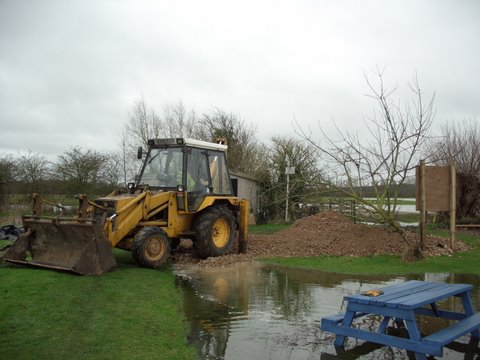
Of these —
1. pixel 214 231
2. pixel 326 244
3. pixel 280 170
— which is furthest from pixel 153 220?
pixel 280 170

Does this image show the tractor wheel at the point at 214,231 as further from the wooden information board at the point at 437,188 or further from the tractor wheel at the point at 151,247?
the wooden information board at the point at 437,188

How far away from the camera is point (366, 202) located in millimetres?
12492

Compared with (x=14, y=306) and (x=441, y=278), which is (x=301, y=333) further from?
(x=441, y=278)

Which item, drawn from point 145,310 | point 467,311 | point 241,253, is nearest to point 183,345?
point 145,310

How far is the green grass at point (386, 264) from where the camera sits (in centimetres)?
1036

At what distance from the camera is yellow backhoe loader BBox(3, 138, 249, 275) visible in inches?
349

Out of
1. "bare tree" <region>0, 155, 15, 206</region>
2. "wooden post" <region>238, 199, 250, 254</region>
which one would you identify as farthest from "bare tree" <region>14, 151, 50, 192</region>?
"wooden post" <region>238, 199, 250, 254</region>

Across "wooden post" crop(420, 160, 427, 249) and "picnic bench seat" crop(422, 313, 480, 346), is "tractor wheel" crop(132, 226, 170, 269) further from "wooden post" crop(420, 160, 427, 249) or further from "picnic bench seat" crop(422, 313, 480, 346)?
"wooden post" crop(420, 160, 427, 249)

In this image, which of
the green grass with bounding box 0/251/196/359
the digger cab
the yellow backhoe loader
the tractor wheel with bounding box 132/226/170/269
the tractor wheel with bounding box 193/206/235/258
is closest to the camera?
the green grass with bounding box 0/251/196/359

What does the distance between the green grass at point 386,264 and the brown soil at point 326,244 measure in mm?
479

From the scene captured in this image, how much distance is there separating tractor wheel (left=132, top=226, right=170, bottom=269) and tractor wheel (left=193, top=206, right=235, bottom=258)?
4.14 feet

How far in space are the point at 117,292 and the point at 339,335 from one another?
369cm

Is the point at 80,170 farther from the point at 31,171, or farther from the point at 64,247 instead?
the point at 64,247

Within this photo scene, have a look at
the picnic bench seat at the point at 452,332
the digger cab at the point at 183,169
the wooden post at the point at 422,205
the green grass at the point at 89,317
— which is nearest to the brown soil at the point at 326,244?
the wooden post at the point at 422,205
